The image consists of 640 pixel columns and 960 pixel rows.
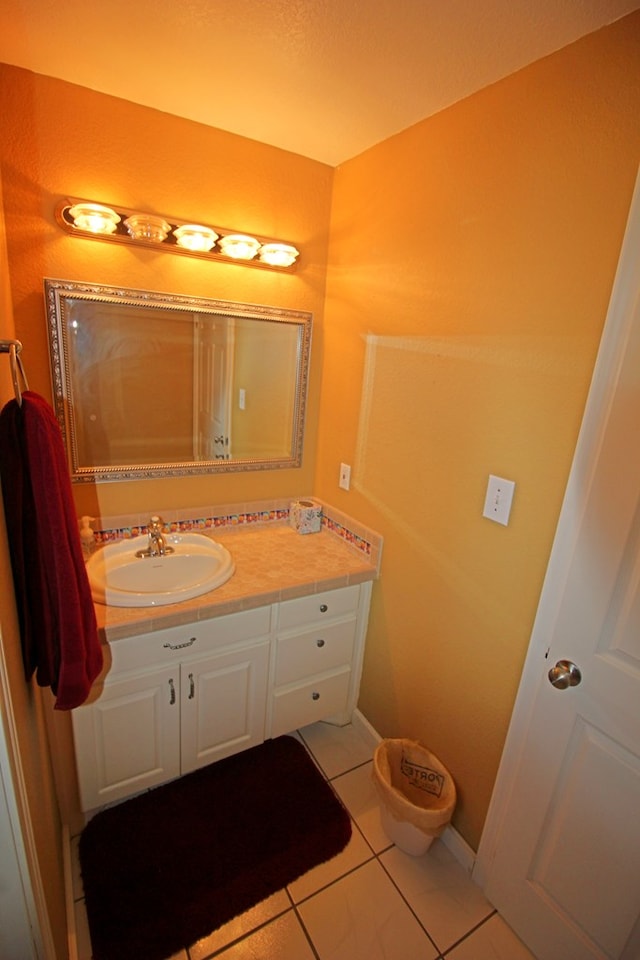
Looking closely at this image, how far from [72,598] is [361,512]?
1.15 m

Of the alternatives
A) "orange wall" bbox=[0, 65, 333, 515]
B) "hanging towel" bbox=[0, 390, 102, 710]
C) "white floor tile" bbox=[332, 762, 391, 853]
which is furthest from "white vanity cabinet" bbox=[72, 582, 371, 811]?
"orange wall" bbox=[0, 65, 333, 515]

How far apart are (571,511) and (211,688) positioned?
49.8 inches

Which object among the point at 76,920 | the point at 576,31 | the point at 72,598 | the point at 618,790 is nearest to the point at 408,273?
the point at 576,31

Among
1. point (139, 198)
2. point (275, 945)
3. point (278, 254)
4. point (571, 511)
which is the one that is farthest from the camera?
point (278, 254)

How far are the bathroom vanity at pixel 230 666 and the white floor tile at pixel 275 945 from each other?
19.3 inches

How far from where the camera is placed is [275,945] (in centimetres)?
119

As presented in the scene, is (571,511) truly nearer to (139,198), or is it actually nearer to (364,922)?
(364,922)

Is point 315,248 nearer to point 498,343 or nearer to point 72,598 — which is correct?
point 498,343

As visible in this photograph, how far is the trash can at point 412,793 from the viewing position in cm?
135

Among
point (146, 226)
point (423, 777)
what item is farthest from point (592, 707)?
point (146, 226)

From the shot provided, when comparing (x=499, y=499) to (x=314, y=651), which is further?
(x=314, y=651)

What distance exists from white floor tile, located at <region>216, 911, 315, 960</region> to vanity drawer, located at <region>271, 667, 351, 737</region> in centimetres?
54

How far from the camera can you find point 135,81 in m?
1.28

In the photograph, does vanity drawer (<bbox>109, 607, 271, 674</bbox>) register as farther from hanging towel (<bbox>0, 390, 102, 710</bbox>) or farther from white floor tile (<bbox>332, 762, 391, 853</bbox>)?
white floor tile (<bbox>332, 762, 391, 853</bbox>)
